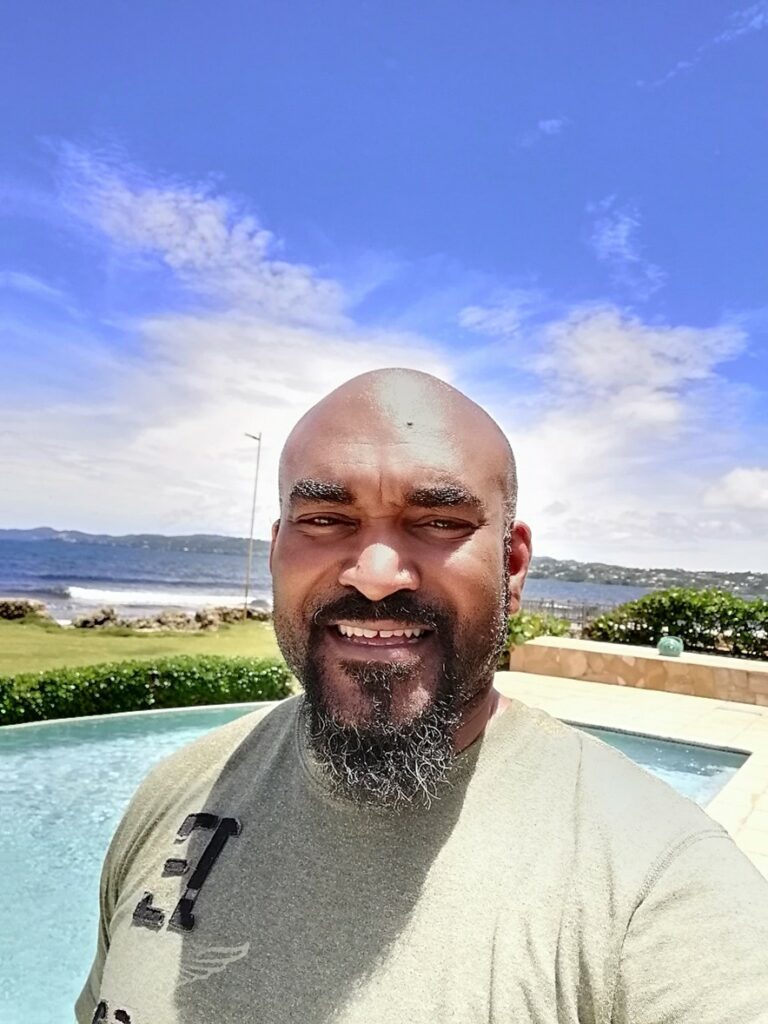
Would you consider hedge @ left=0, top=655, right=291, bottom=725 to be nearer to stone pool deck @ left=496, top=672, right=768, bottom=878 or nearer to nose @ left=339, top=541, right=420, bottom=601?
stone pool deck @ left=496, top=672, right=768, bottom=878

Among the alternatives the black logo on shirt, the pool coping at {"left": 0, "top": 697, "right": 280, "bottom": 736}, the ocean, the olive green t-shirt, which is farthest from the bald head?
the ocean

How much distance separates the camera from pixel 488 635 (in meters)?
1.03

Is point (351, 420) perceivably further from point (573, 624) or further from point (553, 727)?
point (573, 624)

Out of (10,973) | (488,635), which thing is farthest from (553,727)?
(10,973)

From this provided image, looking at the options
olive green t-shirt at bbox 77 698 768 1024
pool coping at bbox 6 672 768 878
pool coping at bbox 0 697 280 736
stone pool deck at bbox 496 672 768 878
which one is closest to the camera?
olive green t-shirt at bbox 77 698 768 1024

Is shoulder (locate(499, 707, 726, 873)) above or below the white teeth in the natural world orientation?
below

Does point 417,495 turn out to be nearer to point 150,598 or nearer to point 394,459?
point 394,459

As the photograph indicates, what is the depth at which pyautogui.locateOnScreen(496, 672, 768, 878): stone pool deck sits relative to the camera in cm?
638

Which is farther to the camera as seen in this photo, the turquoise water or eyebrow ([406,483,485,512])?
the turquoise water

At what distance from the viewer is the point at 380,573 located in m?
1.00

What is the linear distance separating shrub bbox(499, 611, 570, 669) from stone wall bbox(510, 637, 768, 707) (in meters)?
0.41

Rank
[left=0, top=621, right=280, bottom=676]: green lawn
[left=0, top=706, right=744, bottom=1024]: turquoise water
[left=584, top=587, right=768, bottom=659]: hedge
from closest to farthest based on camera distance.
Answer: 1. [left=0, top=706, right=744, bottom=1024]: turquoise water
2. [left=0, top=621, right=280, bottom=676]: green lawn
3. [left=584, top=587, right=768, bottom=659]: hedge

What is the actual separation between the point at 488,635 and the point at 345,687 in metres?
0.21

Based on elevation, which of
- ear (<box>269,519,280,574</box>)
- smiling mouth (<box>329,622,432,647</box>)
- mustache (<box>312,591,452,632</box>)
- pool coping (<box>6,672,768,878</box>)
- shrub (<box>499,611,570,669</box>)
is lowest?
pool coping (<box>6,672,768,878</box>)
